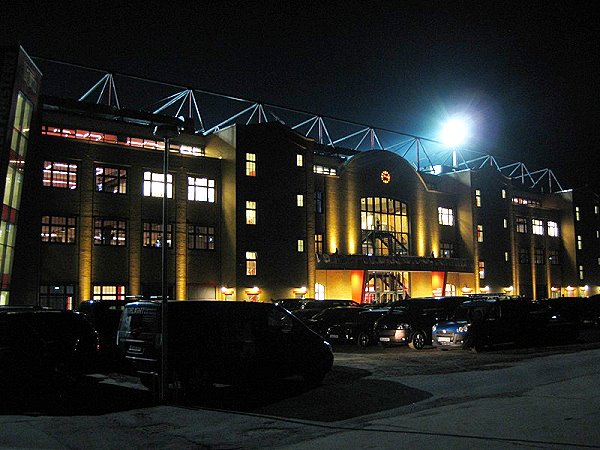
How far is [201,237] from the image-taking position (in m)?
43.4

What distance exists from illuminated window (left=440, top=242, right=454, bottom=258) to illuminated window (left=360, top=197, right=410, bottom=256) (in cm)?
457

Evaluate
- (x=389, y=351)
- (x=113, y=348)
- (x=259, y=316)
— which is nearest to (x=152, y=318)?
(x=259, y=316)

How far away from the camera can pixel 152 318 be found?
13.7 m

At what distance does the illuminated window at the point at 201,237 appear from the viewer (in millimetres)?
42906

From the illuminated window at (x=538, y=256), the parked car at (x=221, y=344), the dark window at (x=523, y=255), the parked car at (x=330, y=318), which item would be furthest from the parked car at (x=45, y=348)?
the illuminated window at (x=538, y=256)

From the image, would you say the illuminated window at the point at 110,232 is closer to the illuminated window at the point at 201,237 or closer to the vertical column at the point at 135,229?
the vertical column at the point at 135,229

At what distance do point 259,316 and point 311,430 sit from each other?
4201 mm

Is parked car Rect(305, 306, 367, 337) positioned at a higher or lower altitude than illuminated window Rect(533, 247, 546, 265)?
lower

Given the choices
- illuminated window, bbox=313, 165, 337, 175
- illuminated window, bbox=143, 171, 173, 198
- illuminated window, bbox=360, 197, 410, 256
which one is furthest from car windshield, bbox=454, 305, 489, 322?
illuminated window, bbox=313, 165, 337, 175

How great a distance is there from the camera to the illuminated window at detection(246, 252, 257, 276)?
43688 millimetres

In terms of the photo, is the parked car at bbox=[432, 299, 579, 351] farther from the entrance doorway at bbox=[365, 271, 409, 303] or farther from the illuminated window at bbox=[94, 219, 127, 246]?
the entrance doorway at bbox=[365, 271, 409, 303]

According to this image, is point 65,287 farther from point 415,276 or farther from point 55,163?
point 415,276

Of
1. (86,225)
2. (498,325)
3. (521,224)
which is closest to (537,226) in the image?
(521,224)

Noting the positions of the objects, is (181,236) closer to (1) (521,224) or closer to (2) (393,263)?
(2) (393,263)
